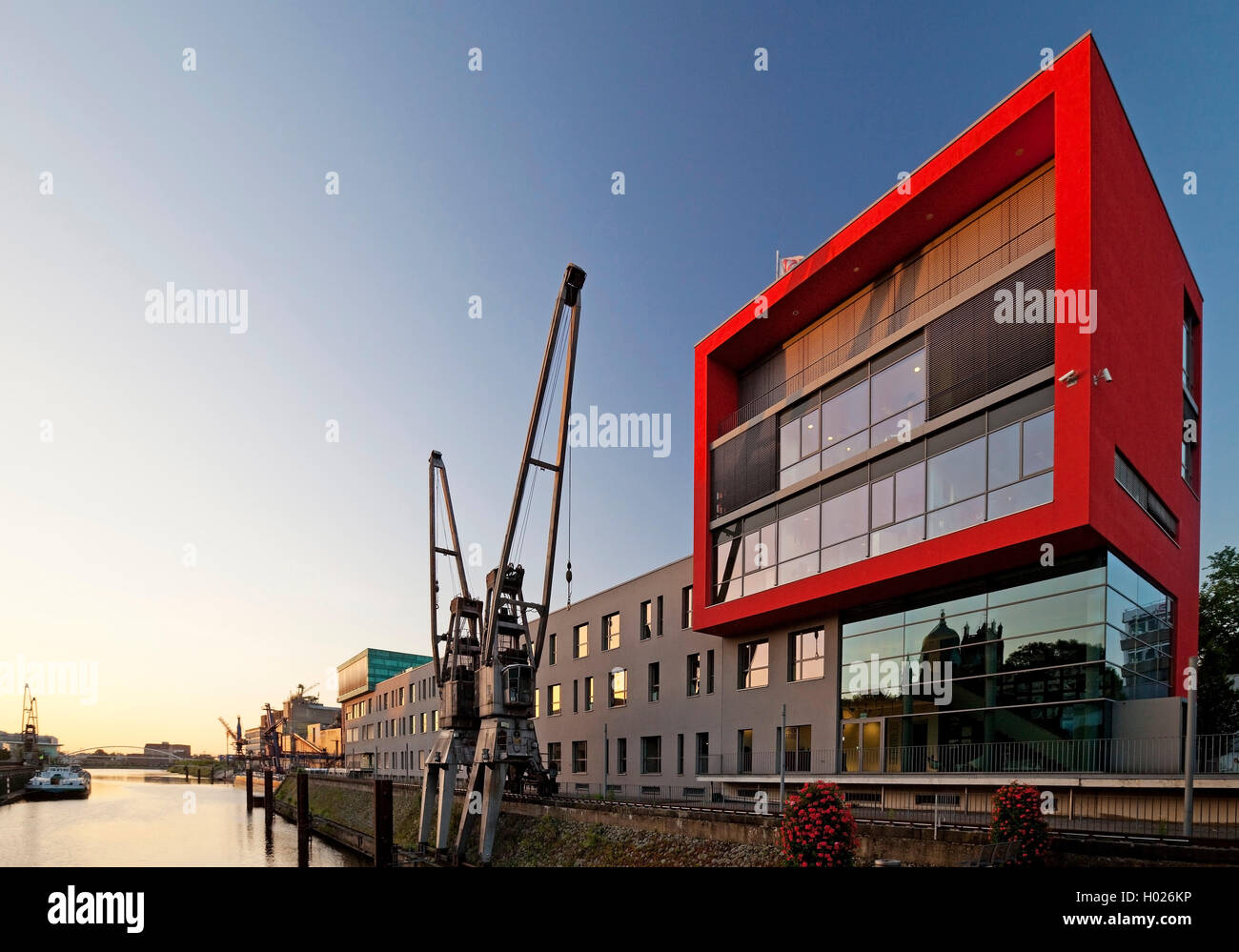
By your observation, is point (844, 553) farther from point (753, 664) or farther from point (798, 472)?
point (753, 664)

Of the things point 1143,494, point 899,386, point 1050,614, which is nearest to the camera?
point 1050,614

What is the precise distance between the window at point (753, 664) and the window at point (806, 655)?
66.4 inches

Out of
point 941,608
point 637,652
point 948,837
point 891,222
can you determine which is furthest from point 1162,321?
point 637,652

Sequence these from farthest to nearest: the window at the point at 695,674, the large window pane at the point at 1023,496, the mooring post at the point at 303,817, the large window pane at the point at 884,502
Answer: the mooring post at the point at 303,817, the window at the point at 695,674, the large window pane at the point at 884,502, the large window pane at the point at 1023,496

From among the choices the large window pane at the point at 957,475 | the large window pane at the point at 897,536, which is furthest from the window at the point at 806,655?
the large window pane at the point at 957,475

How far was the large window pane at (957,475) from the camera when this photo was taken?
24.8m

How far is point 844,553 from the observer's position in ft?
97.1

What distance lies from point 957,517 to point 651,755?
24.0 metres

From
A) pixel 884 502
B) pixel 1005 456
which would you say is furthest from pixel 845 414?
pixel 1005 456

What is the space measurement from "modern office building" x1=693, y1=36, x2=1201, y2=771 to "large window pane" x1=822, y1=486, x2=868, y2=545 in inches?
3.9

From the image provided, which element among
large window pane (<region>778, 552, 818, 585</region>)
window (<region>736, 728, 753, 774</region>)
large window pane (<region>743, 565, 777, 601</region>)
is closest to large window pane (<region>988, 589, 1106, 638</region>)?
large window pane (<region>778, 552, 818, 585</region>)

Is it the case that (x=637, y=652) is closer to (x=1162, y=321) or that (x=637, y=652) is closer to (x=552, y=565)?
(x=552, y=565)

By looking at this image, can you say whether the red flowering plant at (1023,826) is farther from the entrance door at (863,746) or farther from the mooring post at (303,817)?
the mooring post at (303,817)

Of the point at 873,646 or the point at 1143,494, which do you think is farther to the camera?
the point at 873,646
